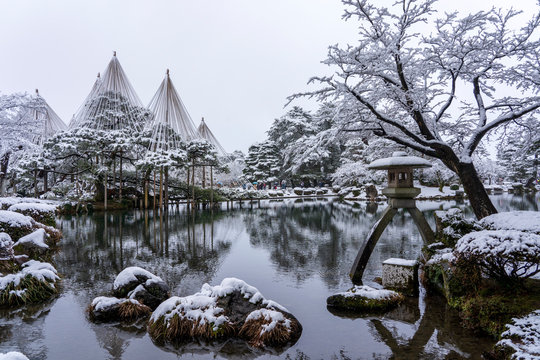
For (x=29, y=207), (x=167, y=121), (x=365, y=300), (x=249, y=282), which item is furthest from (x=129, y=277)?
(x=167, y=121)

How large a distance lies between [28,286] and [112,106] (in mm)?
20249

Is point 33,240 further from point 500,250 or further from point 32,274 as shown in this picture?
point 500,250

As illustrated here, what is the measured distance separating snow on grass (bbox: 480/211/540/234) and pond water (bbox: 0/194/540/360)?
5.05 feet

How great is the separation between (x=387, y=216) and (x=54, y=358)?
5.15 m

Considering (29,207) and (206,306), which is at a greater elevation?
(29,207)

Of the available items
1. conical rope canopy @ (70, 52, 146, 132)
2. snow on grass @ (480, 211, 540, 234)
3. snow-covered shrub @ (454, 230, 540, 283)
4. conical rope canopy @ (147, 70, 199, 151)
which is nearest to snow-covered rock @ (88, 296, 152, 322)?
snow-covered shrub @ (454, 230, 540, 283)

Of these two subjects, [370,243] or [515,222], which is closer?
[515,222]

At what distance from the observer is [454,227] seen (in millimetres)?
5434

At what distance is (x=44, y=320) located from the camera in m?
4.22

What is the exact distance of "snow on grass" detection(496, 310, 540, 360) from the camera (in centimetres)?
272

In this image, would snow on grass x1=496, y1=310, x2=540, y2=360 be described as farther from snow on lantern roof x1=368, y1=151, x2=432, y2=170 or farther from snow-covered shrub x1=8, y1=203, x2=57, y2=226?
snow-covered shrub x1=8, y1=203, x2=57, y2=226

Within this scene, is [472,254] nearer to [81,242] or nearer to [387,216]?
[387,216]

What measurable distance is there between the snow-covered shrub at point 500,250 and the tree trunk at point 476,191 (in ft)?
8.94

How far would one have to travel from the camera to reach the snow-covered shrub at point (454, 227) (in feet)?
17.3
